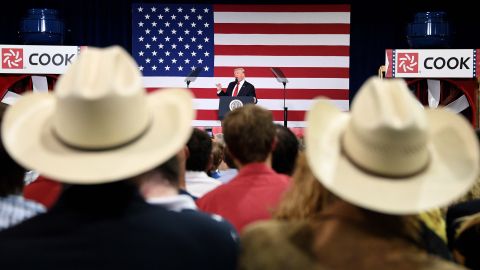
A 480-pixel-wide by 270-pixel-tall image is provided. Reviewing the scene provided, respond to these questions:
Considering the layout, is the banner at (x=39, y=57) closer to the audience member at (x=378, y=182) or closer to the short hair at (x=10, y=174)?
the short hair at (x=10, y=174)

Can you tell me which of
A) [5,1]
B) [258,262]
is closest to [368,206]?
[258,262]

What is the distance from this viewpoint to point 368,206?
1.00 metres

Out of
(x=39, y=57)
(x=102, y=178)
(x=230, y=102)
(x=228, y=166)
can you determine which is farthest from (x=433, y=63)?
(x=102, y=178)

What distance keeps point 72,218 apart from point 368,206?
0.44 metres

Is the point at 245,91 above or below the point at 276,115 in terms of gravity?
above

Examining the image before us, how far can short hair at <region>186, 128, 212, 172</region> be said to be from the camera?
2486mm

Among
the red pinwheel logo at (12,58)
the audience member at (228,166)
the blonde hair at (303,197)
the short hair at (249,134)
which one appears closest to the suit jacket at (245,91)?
the red pinwheel logo at (12,58)

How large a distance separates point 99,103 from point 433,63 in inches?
266

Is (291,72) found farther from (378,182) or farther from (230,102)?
(378,182)

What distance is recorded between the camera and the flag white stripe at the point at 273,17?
945 centimetres

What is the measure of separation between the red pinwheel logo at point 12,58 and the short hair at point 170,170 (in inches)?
258

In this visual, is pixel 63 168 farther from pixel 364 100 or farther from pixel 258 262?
pixel 364 100

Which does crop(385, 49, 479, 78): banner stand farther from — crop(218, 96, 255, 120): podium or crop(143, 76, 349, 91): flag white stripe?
crop(143, 76, 349, 91): flag white stripe

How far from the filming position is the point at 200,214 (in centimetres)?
121
